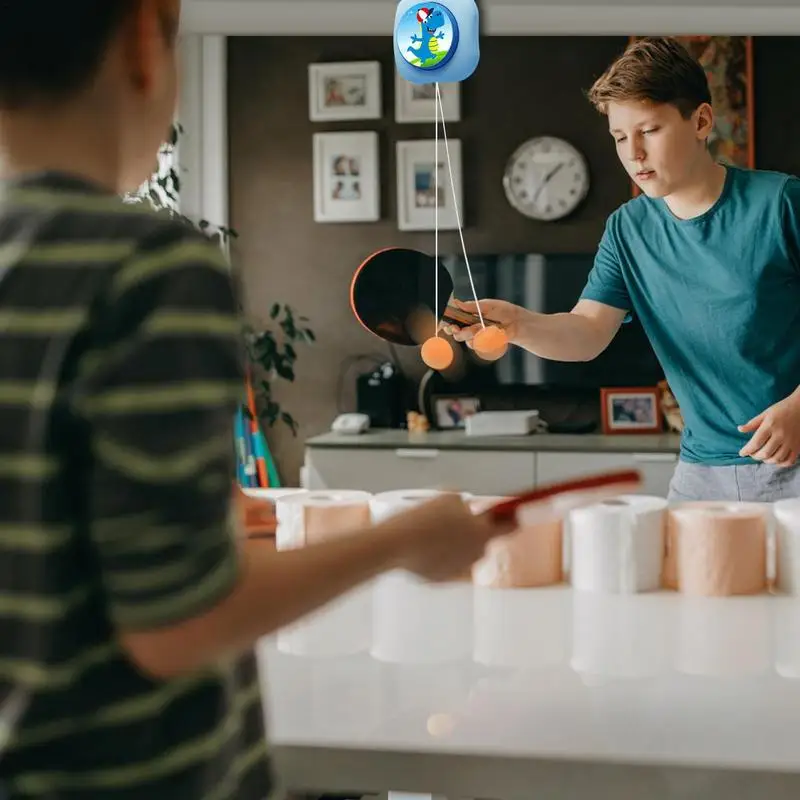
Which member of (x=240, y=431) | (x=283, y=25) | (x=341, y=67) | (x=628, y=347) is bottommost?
(x=240, y=431)

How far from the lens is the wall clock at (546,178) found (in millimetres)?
4102

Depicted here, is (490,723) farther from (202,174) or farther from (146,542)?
(202,174)

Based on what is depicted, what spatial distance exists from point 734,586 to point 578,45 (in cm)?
328

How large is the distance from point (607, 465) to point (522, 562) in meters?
2.48

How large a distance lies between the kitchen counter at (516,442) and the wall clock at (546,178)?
0.88 meters

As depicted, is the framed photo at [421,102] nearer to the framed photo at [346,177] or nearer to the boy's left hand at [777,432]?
the framed photo at [346,177]

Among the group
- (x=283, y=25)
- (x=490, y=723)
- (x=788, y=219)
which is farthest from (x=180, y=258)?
(x=788, y=219)

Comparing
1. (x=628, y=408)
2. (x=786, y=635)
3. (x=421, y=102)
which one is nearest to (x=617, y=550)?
(x=786, y=635)

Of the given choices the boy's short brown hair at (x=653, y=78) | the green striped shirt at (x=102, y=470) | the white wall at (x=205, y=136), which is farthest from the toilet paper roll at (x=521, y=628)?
the white wall at (x=205, y=136)

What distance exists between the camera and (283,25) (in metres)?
1.70

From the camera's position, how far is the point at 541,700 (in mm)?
897

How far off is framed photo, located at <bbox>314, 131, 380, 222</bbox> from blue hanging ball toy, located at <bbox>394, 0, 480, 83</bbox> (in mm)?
2655

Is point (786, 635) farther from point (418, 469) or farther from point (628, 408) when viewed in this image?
point (628, 408)

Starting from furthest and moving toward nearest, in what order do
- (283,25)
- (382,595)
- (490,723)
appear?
(283,25), (382,595), (490,723)
